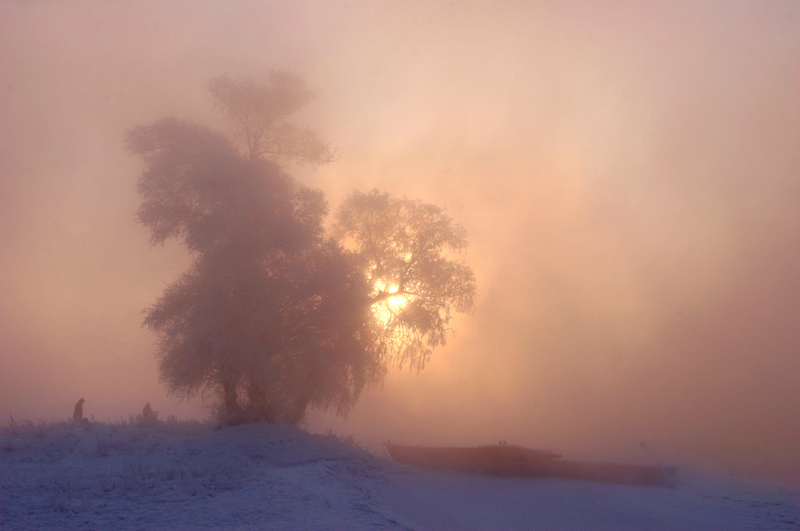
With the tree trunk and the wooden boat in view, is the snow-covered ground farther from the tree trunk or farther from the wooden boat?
the tree trunk

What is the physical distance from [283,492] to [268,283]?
7952 mm

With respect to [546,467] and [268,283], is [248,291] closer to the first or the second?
[268,283]

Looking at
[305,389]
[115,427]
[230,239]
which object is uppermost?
[230,239]

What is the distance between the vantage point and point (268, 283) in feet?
49.6

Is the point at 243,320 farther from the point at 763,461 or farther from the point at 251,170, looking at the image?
the point at 763,461

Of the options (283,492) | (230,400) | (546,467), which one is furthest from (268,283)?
(546,467)

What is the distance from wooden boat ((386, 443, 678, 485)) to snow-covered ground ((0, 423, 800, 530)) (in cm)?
63

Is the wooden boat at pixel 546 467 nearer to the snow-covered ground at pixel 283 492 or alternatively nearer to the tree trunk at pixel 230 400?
the snow-covered ground at pixel 283 492

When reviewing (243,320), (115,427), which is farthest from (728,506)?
(115,427)

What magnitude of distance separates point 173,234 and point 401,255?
7.68m

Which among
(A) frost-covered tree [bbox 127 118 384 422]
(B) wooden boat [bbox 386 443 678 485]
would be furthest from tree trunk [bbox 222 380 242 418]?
(B) wooden boat [bbox 386 443 678 485]

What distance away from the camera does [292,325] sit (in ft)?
51.7

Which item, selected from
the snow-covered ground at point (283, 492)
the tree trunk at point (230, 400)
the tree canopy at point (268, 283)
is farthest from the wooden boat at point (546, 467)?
the tree trunk at point (230, 400)

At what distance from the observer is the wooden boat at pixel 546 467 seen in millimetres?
15359
